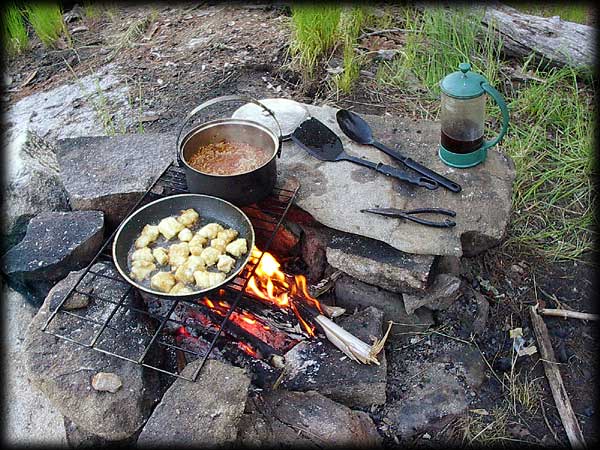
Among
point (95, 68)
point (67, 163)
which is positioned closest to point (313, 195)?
point (67, 163)

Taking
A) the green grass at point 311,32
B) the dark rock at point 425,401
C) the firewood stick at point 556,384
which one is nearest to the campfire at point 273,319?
the dark rock at point 425,401

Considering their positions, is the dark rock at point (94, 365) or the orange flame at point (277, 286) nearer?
the dark rock at point (94, 365)

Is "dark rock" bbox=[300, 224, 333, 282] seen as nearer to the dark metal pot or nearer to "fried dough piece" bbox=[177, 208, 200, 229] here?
the dark metal pot

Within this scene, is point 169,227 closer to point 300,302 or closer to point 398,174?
point 300,302

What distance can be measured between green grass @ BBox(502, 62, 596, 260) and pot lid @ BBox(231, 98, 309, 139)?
1.35 metres

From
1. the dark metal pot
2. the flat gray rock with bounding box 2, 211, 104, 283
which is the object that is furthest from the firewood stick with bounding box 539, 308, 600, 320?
the flat gray rock with bounding box 2, 211, 104, 283

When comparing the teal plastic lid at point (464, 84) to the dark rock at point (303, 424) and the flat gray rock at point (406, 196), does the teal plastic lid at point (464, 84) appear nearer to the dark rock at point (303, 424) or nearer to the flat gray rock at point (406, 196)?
the flat gray rock at point (406, 196)

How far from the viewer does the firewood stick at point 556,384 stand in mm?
2569

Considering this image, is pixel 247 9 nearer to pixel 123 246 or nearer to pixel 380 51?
pixel 380 51

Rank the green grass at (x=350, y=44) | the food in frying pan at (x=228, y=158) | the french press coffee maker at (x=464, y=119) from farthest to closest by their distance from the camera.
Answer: the green grass at (x=350, y=44) < the food in frying pan at (x=228, y=158) < the french press coffee maker at (x=464, y=119)

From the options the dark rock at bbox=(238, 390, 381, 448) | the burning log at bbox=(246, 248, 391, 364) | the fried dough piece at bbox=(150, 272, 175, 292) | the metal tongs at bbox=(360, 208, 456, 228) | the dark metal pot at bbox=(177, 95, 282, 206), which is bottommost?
the dark rock at bbox=(238, 390, 381, 448)

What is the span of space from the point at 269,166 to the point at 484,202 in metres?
1.08

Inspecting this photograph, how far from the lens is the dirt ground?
2668 mm

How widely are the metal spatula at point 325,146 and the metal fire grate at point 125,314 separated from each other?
1.13 feet
